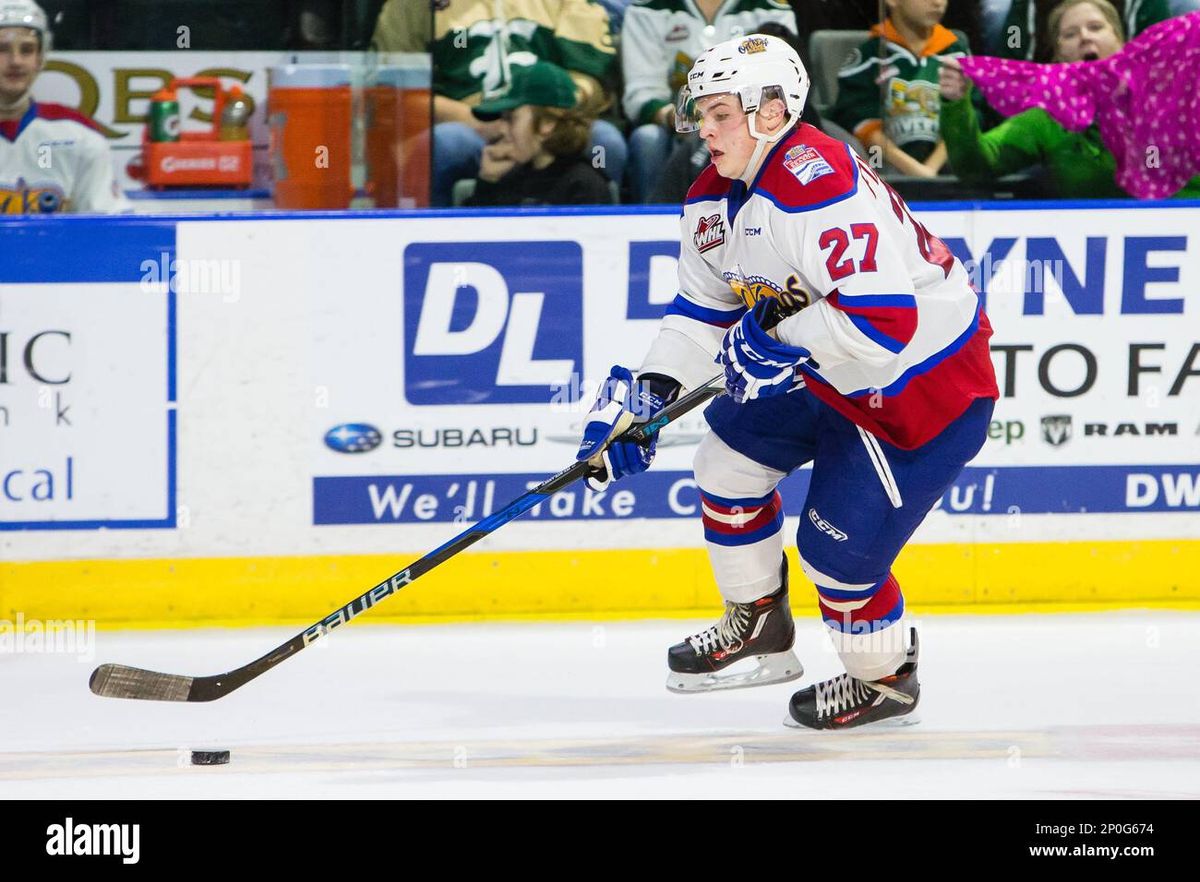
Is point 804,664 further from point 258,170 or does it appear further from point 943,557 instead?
point 258,170

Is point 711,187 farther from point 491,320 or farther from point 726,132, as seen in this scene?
point 491,320

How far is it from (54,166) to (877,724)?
8.28 feet

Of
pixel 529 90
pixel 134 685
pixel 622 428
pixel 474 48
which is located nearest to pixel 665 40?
pixel 529 90

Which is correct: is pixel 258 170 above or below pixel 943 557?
above

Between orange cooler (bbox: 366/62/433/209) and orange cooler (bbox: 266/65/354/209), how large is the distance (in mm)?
67

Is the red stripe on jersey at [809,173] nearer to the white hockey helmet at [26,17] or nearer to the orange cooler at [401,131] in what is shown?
the orange cooler at [401,131]

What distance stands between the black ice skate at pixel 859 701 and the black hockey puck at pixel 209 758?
3.62ft

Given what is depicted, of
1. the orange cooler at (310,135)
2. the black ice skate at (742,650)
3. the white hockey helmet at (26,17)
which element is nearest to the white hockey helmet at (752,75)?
the black ice skate at (742,650)

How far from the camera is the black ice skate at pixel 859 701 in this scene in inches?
136

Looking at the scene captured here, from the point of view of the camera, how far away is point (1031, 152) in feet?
15.5

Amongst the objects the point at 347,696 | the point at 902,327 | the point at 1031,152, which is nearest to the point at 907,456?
the point at 902,327

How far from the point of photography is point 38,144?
4551mm

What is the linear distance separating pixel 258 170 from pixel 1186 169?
2441mm
